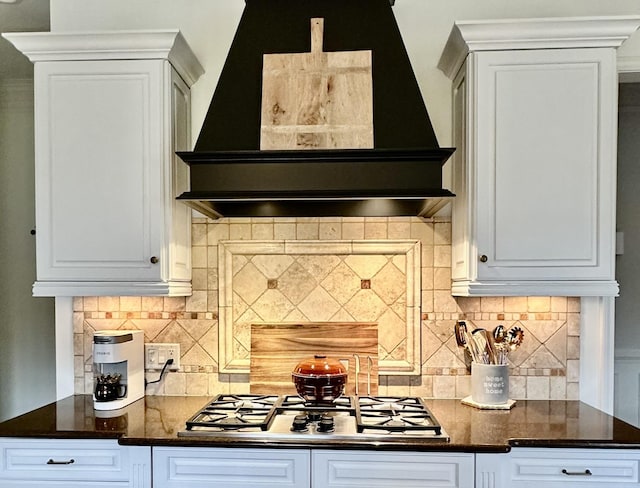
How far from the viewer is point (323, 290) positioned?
242cm

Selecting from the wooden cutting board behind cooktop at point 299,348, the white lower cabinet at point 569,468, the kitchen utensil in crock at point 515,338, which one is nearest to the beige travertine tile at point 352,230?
the wooden cutting board behind cooktop at point 299,348

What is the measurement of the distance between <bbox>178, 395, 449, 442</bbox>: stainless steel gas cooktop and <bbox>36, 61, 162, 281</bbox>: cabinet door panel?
0.60m

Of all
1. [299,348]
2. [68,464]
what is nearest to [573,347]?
[299,348]

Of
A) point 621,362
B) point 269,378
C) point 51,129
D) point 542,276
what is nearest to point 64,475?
point 269,378

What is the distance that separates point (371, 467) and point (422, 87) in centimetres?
156

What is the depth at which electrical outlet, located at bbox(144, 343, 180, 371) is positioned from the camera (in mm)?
2443

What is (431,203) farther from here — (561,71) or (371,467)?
(371,467)

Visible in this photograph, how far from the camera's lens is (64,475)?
192 cm

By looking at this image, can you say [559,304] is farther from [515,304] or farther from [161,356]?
[161,356]

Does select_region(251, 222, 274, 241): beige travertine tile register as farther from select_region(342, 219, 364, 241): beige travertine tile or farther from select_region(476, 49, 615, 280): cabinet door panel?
select_region(476, 49, 615, 280): cabinet door panel

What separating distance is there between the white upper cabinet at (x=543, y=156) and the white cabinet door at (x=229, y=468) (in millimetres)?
915

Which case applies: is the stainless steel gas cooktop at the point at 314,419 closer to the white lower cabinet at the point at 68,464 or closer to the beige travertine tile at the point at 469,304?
the white lower cabinet at the point at 68,464

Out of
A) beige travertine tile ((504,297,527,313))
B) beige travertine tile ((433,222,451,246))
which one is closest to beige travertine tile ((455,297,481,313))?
beige travertine tile ((504,297,527,313))

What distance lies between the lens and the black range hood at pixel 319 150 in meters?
1.88
